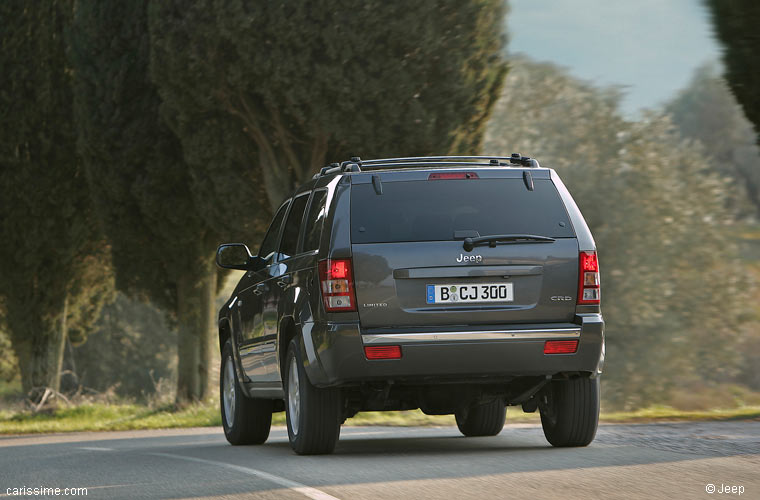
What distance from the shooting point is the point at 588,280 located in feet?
28.5

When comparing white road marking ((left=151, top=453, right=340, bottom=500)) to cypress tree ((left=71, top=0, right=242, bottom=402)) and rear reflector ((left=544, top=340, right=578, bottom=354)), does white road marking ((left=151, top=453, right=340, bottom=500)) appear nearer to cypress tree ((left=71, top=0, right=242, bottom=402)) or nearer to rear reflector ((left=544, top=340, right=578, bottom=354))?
rear reflector ((left=544, top=340, right=578, bottom=354))

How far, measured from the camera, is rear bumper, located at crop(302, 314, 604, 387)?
8383 millimetres

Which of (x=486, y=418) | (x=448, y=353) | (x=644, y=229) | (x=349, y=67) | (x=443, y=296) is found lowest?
(x=486, y=418)

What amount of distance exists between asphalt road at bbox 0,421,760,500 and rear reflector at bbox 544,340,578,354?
753 mm

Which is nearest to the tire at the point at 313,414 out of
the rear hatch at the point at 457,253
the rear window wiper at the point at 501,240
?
the rear hatch at the point at 457,253

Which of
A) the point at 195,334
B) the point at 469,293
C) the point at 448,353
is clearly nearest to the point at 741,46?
the point at 469,293

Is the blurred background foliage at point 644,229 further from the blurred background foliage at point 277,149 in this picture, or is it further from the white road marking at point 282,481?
the white road marking at point 282,481

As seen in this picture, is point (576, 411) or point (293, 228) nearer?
point (576, 411)

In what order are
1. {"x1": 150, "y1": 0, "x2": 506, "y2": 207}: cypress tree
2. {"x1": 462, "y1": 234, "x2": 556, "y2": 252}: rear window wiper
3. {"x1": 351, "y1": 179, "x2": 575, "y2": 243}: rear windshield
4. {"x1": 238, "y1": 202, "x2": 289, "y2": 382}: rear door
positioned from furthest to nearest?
{"x1": 150, "y1": 0, "x2": 506, "y2": 207}: cypress tree
{"x1": 238, "y1": 202, "x2": 289, "y2": 382}: rear door
{"x1": 351, "y1": 179, "x2": 575, "y2": 243}: rear windshield
{"x1": 462, "y1": 234, "x2": 556, "y2": 252}: rear window wiper

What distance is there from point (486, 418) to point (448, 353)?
3.21 m

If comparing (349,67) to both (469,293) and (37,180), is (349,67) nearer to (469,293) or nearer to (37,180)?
(469,293)

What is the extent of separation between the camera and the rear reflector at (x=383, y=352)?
8359mm

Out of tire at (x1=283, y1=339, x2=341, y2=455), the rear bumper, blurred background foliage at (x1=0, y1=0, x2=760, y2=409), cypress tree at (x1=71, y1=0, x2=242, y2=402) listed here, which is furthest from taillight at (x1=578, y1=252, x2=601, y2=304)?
cypress tree at (x1=71, y1=0, x2=242, y2=402)

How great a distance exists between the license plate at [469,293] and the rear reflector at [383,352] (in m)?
0.41
